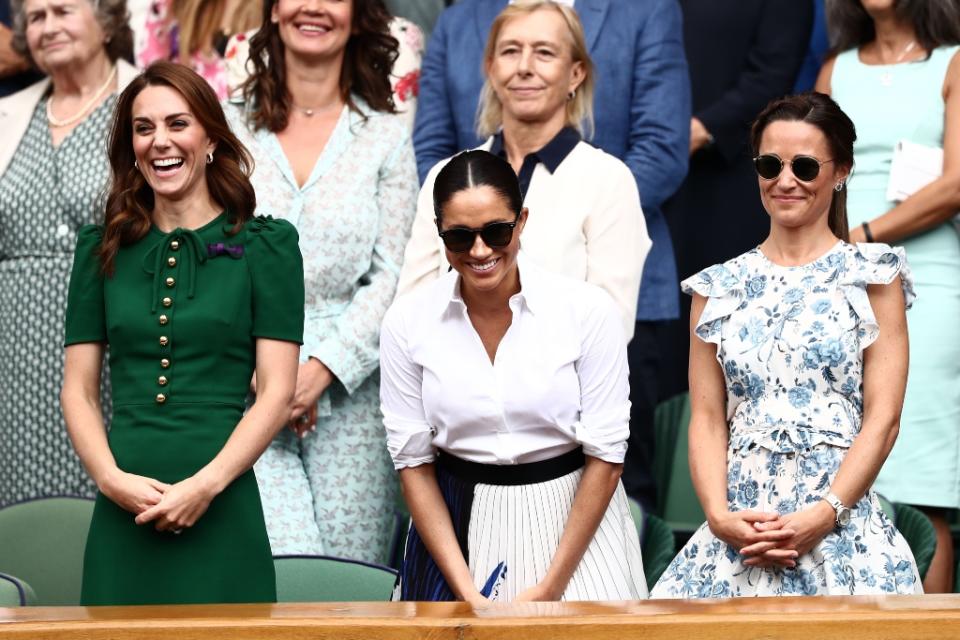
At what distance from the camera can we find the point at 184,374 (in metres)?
3.58

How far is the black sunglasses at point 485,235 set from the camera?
11.1 feet

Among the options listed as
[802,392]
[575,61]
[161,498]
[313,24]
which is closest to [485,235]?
[802,392]

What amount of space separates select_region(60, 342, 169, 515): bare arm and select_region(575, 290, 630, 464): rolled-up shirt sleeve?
932 millimetres

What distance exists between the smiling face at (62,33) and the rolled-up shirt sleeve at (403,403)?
203 cm

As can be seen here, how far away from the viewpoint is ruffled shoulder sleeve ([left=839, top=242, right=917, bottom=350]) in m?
3.46

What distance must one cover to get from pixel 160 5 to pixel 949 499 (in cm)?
316

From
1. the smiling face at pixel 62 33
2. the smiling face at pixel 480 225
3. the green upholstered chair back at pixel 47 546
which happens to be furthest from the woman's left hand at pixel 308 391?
the smiling face at pixel 62 33

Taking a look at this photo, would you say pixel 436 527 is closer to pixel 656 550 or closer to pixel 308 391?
pixel 656 550

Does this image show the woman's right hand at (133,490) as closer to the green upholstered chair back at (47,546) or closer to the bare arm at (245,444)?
the bare arm at (245,444)

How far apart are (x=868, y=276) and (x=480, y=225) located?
2.77 ft

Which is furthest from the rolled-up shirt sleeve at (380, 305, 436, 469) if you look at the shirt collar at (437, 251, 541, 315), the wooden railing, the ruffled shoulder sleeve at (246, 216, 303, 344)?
the wooden railing

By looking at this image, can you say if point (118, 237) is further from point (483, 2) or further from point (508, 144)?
point (483, 2)

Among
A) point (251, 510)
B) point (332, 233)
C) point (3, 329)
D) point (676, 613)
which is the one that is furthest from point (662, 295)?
point (676, 613)

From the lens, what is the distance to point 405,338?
141 inches
